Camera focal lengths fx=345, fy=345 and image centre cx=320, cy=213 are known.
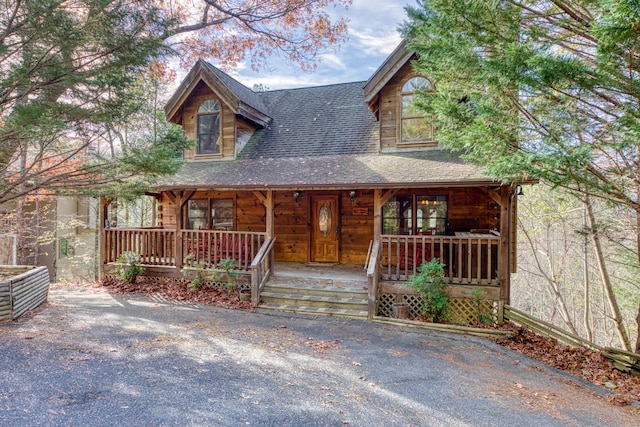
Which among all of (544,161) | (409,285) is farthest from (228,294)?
(544,161)

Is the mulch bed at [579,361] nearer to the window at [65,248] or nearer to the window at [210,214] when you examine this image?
the window at [210,214]

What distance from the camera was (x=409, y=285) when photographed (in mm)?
7465

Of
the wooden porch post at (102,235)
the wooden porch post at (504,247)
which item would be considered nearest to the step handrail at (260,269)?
the wooden porch post at (102,235)

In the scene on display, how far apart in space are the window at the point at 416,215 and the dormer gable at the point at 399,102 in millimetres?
1481

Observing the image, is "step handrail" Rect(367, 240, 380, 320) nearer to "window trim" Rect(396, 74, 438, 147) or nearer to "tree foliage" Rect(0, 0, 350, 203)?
"window trim" Rect(396, 74, 438, 147)

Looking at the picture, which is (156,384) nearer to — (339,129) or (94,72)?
(94,72)

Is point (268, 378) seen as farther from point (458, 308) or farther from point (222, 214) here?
point (222, 214)

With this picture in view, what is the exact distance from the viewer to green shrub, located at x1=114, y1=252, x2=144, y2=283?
9.53 metres

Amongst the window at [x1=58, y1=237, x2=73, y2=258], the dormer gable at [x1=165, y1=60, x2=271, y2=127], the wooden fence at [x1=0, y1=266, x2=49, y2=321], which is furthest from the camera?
the window at [x1=58, y1=237, x2=73, y2=258]

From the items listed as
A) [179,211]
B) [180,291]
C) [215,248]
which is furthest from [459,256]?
[179,211]

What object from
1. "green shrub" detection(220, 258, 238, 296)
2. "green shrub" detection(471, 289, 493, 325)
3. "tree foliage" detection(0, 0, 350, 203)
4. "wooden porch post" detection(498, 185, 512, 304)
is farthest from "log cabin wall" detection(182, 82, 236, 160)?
"green shrub" detection(471, 289, 493, 325)

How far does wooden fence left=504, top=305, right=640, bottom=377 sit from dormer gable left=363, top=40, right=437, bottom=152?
4.72m

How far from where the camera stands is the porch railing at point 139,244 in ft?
31.9

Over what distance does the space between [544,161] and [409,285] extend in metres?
4.10
